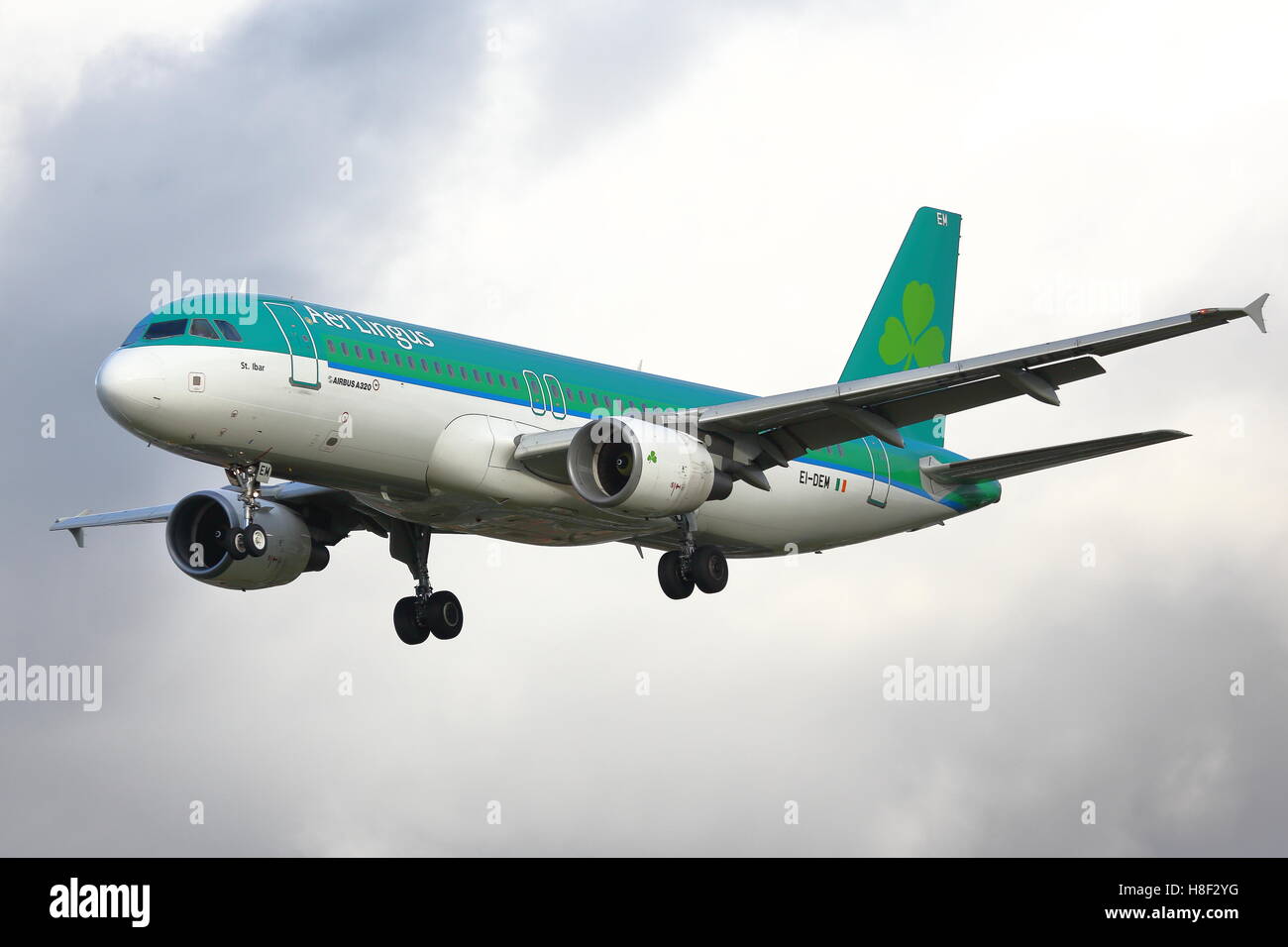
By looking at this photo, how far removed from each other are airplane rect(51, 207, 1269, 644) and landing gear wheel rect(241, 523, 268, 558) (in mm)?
43

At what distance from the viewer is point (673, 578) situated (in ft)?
126

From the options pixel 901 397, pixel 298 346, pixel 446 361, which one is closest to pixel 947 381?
pixel 901 397

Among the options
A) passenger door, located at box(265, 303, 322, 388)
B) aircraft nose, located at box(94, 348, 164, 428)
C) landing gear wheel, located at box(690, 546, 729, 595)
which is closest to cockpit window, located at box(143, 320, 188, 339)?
aircraft nose, located at box(94, 348, 164, 428)

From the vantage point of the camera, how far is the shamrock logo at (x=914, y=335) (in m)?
46.6

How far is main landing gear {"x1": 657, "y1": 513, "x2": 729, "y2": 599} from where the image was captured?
125 feet

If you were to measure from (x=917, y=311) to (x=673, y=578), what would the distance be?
13.1m

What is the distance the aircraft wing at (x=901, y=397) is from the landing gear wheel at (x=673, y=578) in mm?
2591

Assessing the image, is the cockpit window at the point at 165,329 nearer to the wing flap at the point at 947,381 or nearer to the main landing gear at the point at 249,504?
the main landing gear at the point at 249,504

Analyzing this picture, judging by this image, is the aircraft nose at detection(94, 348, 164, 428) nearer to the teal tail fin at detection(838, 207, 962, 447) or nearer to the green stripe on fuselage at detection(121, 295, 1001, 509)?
the green stripe on fuselage at detection(121, 295, 1001, 509)

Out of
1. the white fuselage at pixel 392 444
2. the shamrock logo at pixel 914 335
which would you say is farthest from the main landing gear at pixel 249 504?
the shamrock logo at pixel 914 335

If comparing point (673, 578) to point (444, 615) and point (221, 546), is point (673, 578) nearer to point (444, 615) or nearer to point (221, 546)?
point (444, 615)

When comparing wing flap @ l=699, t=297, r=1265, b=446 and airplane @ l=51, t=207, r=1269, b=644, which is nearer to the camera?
wing flap @ l=699, t=297, r=1265, b=446

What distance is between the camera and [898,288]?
47469mm

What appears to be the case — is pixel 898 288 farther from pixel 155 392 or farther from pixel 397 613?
pixel 155 392
